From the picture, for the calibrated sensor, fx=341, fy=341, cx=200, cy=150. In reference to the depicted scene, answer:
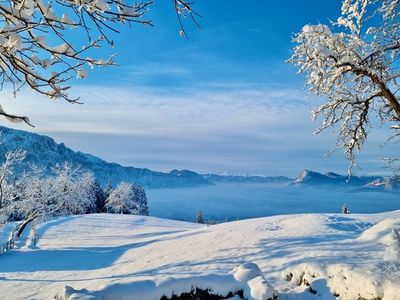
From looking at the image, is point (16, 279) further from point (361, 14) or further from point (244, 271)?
point (361, 14)

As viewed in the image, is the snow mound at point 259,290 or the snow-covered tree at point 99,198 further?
the snow-covered tree at point 99,198

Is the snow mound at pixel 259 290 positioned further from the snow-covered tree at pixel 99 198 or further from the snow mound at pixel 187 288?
the snow-covered tree at pixel 99 198

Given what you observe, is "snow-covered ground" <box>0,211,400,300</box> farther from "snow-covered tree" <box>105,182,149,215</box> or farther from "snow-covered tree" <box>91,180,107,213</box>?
"snow-covered tree" <box>91,180,107,213</box>

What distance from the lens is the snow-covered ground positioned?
8596mm

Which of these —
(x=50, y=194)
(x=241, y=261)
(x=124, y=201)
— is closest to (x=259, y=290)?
(x=241, y=261)

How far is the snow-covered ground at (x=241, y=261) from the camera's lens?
338 inches

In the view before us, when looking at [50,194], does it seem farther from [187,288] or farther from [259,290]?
[259,290]

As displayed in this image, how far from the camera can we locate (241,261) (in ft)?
48.7

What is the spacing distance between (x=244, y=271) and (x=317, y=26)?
673 centimetres

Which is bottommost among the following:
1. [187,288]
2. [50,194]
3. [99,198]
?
[99,198]

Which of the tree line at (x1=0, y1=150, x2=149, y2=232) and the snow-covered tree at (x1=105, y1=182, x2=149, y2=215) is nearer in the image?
the tree line at (x1=0, y1=150, x2=149, y2=232)

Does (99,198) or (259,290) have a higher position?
(259,290)

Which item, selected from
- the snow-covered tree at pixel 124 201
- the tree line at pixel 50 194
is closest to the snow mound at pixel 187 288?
the tree line at pixel 50 194

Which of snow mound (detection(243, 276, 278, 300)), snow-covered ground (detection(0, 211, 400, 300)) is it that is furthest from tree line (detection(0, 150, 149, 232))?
snow mound (detection(243, 276, 278, 300))
